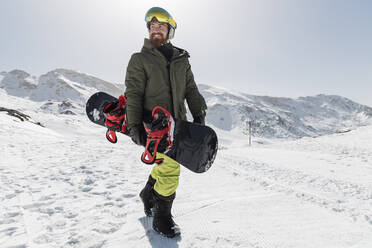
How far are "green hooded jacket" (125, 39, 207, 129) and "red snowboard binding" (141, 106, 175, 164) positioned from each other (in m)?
0.23

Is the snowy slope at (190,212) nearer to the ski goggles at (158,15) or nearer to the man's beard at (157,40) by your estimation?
the man's beard at (157,40)

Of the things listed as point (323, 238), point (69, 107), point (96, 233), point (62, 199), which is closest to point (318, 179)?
point (323, 238)

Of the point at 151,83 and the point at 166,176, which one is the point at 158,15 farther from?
the point at 166,176

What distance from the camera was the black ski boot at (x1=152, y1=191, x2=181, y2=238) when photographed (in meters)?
2.35

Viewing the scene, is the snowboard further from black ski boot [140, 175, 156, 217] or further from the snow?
the snow

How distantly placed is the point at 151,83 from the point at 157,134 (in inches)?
25.4

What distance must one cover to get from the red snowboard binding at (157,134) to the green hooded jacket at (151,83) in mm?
226

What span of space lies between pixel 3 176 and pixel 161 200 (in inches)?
143

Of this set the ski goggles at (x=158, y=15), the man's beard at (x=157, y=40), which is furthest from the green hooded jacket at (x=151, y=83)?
the ski goggles at (x=158, y=15)

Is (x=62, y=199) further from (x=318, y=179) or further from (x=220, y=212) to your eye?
(x=318, y=179)

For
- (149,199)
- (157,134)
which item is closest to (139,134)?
(157,134)

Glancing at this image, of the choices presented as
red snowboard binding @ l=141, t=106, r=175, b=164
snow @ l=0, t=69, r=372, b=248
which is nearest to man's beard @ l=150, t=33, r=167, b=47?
red snowboard binding @ l=141, t=106, r=175, b=164

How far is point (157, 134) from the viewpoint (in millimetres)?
2254

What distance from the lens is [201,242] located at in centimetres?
225
